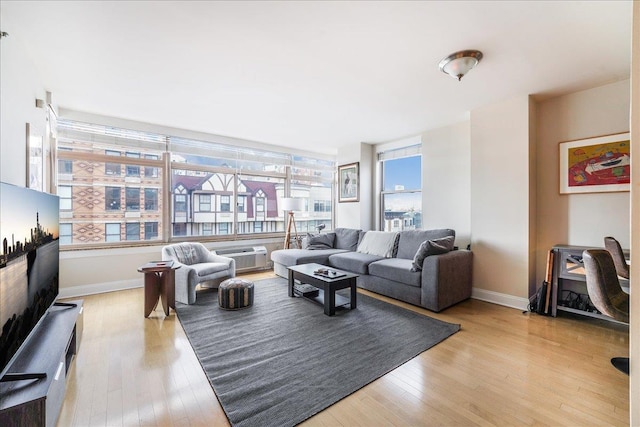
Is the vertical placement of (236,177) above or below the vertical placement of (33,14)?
below

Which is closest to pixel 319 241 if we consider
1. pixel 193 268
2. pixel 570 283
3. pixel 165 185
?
pixel 193 268

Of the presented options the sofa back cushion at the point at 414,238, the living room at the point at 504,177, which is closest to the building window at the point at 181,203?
the living room at the point at 504,177

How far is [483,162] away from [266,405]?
359 centimetres

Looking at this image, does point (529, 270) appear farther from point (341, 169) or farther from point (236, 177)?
point (236, 177)

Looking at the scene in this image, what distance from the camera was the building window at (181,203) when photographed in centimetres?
471

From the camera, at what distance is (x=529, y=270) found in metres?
3.26

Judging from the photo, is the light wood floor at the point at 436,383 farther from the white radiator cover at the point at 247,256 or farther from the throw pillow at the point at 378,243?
the white radiator cover at the point at 247,256

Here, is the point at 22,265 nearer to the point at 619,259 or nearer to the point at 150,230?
the point at 150,230

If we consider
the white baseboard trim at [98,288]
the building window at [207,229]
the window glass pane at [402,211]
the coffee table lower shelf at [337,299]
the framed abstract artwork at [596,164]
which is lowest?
the coffee table lower shelf at [337,299]

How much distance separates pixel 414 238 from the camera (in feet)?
13.9

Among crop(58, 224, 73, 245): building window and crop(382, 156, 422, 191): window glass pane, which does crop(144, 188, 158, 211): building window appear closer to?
crop(58, 224, 73, 245): building window

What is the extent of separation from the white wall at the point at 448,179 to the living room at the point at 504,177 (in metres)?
0.02

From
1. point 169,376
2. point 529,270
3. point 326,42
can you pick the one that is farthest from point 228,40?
point 529,270

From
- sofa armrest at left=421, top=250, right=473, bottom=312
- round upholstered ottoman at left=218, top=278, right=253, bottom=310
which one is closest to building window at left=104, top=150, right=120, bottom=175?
round upholstered ottoman at left=218, top=278, right=253, bottom=310
